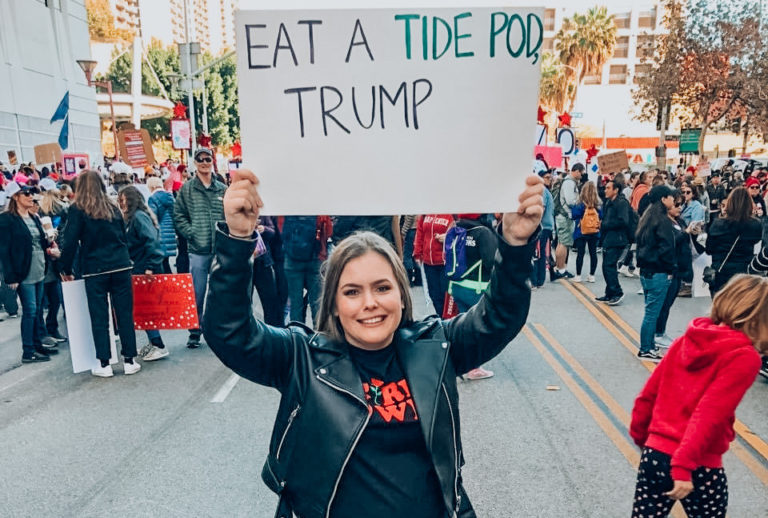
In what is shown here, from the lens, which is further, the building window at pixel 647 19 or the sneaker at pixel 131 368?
the building window at pixel 647 19

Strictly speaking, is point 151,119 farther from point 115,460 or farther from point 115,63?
point 115,460

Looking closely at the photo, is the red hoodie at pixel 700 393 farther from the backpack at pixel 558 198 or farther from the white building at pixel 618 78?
the white building at pixel 618 78

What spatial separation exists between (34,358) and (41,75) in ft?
70.0

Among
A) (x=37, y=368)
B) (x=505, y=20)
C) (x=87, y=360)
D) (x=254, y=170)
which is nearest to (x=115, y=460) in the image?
(x=87, y=360)

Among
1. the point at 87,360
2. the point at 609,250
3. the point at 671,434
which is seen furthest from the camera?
the point at 609,250

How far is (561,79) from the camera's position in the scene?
4872 cm

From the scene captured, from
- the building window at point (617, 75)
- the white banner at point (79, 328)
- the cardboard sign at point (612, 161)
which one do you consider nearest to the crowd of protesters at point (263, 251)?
the white banner at point (79, 328)

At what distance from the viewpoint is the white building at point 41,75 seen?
2083cm

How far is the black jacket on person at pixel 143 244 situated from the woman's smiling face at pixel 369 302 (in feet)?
16.9

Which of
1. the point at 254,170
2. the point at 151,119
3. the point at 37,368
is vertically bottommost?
the point at 37,368

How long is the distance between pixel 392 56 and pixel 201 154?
16.0 feet

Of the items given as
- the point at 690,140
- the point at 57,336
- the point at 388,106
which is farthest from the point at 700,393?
the point at 690,140

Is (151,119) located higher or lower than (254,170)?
higher

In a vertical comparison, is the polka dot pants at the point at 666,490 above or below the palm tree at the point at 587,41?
below
